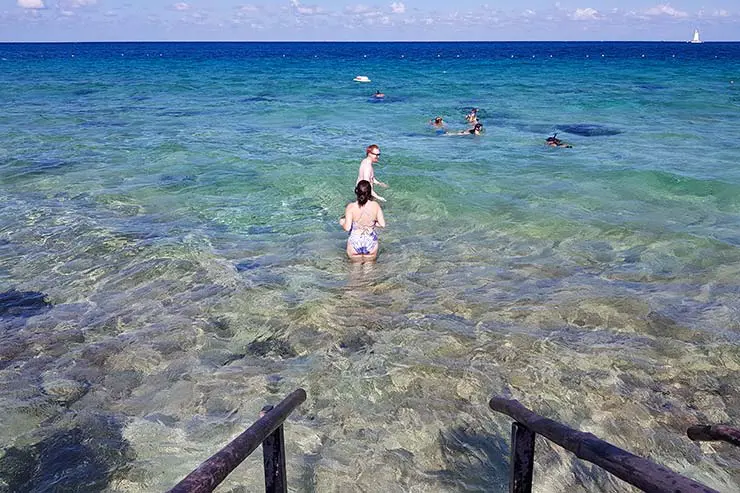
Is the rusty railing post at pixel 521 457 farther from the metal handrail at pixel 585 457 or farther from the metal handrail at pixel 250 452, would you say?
the metal handrail at pixel 250 452

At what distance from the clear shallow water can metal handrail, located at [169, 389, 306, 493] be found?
177 centimetres

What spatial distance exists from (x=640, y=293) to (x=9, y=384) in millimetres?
7201

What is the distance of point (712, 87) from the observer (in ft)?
121

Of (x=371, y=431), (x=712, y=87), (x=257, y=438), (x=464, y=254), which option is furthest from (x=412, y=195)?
(x=712, y=87)

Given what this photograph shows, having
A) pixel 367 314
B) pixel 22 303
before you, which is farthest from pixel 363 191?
pixel 22 303

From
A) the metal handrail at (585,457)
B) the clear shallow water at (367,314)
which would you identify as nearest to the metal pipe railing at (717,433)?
the metal handrail at (585,457)

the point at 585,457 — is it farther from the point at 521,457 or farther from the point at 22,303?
the point at 22,303

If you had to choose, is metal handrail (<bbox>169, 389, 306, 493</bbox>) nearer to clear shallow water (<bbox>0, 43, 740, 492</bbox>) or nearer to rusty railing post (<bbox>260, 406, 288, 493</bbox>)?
rusty railing post (<bbox>260, 406, 288, 493</bbox>)

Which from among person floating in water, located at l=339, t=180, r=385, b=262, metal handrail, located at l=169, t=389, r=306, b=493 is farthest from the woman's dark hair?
metal handrail, located at l=169, t=389, r=306, b=493

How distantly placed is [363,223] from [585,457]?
668cm

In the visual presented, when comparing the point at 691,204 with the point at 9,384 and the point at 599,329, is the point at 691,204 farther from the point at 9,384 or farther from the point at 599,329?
the point at 9,384

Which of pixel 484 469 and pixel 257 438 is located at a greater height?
pixel 257 438

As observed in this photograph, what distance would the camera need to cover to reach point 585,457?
189 cm

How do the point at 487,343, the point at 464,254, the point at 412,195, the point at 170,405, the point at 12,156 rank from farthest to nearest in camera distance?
the point at 12,156, the point at 412,195, the point at 464,254, the point at 487,343, the point at 170,405
